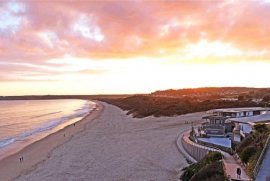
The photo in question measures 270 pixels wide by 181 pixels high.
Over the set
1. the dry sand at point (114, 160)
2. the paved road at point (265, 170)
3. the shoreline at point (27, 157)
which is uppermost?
the paved road at point (265, 170)

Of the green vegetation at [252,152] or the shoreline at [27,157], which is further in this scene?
the shoreline at [27,157]

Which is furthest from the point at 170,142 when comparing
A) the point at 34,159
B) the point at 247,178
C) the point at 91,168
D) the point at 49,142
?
the point at 247,178

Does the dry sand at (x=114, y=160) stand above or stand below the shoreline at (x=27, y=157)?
above

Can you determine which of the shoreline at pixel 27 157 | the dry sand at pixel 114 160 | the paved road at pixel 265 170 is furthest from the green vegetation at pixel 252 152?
the shoreline at pixel 27 157

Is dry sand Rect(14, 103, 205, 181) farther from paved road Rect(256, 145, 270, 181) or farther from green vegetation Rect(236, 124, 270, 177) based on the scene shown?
paved road Rect(256, 145, 270, 181)

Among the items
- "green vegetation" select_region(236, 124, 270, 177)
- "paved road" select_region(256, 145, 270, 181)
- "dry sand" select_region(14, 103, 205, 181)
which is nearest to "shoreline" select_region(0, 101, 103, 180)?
"dry sand" select_region(14, 103, 205, 181)

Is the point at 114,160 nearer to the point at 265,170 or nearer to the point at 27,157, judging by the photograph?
the point at 27,157

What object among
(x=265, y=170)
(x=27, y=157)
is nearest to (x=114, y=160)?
(x=27, y=157)

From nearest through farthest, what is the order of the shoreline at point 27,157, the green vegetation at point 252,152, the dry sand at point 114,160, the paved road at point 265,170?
the paved road at point 265,170, the green vegetation at point 252,152, the dry sand at point 114,160, the shoreline at point 27,157

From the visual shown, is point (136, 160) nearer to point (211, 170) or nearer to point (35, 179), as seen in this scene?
point (35, 179)

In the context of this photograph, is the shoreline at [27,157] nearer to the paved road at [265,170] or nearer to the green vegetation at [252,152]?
the green vegetation at [252,152]

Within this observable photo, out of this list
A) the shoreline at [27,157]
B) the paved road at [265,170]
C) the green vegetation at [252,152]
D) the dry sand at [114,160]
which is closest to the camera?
the paved road at [265,170]

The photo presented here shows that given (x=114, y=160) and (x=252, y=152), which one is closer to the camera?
(x=252, y=152)
